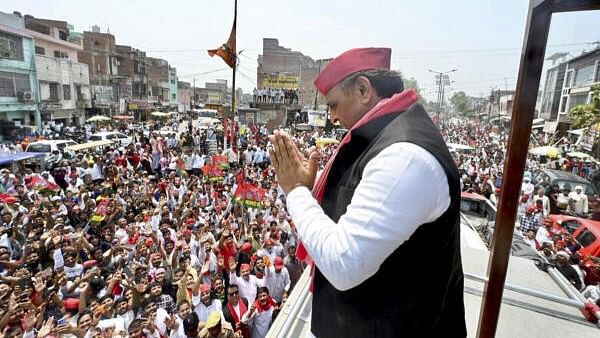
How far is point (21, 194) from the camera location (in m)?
8.12

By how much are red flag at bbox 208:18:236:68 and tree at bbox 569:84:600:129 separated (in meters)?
11.4

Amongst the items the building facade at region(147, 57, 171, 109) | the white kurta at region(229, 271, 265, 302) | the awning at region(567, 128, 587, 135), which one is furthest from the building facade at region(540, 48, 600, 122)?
the building facade at region(147, 57, 171, 109)

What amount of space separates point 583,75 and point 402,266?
4.95ft

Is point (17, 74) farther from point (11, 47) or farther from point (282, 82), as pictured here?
point (282, 82)

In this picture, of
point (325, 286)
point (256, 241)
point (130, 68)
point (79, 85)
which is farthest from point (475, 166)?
point (130, 68)

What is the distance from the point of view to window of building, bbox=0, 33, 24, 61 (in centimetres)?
2302

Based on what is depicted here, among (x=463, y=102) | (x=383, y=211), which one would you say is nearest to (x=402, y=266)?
(x=383, y=211)

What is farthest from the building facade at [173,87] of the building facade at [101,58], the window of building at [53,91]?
the window of building at [53,91]

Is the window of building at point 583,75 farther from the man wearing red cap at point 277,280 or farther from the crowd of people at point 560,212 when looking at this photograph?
the man wearing red cap at point 277,280

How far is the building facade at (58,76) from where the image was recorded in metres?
28.0

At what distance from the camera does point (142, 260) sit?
18.1 ft

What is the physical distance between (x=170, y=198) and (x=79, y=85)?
102 feet

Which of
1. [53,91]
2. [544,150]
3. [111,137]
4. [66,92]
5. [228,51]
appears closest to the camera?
[544,150]

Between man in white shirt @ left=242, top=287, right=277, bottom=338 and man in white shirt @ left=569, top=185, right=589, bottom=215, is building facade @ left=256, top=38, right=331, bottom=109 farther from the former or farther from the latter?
man in white shirt @ left=242, top=287, right=277, bottom=338
